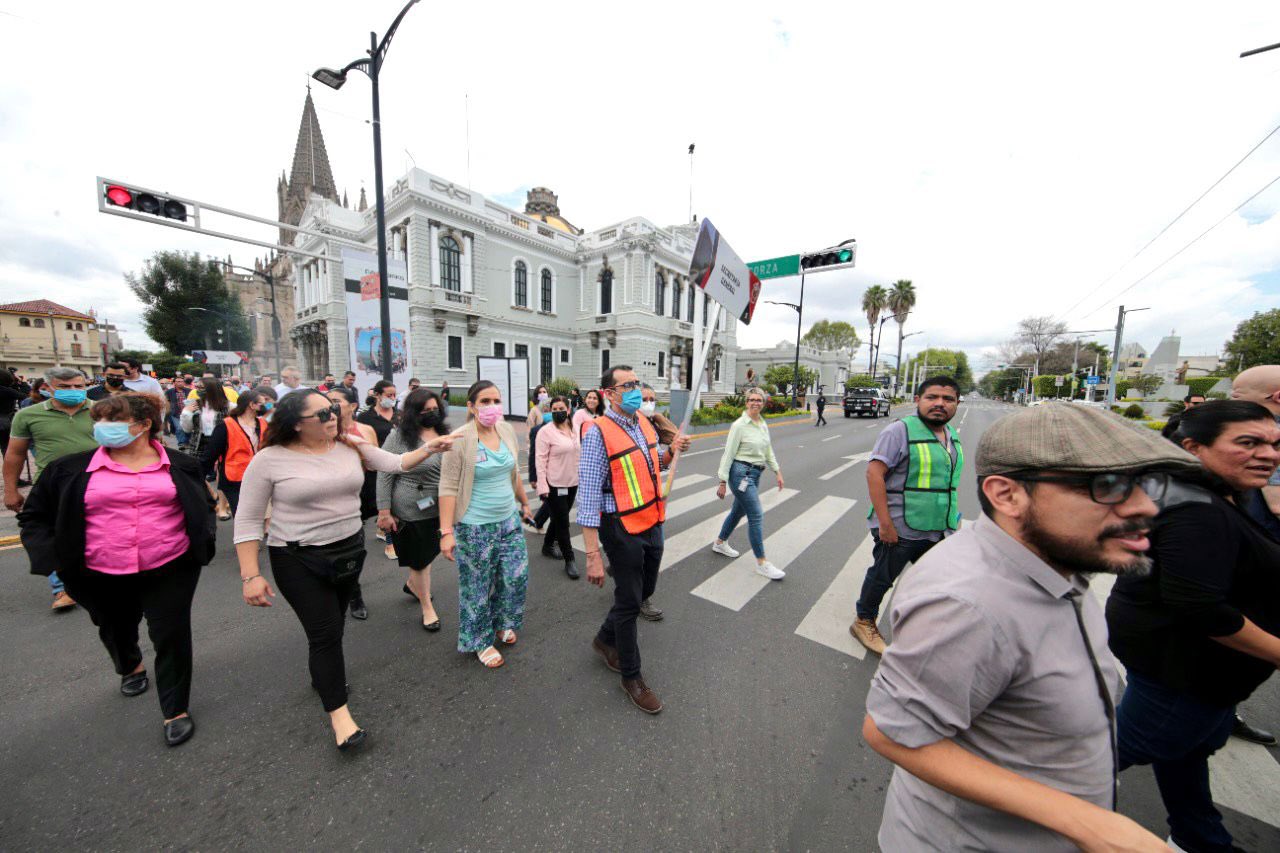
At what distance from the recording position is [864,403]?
2706cm

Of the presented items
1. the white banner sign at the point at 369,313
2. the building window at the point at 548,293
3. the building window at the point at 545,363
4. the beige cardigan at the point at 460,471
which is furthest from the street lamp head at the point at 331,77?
the building window at the point at 548,293

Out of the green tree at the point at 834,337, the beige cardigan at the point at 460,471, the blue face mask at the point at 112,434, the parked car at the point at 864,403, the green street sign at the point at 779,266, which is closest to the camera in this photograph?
the blue face mask at the point at 112,434

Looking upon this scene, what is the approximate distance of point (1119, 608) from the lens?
1.87 m

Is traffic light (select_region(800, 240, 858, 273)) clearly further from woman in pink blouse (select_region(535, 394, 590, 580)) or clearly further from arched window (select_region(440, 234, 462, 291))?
arched window (select_region(440, 234, 462, 291))

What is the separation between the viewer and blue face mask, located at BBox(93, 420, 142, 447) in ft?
7.58

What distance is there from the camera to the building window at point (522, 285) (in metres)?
28.2

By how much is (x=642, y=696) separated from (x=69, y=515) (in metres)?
3.17

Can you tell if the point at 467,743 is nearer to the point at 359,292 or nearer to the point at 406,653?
the point at 406,653

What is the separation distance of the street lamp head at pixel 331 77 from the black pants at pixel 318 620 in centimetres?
1028

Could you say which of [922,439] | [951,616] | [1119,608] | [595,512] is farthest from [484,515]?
[1119,608]

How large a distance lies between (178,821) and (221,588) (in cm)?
277

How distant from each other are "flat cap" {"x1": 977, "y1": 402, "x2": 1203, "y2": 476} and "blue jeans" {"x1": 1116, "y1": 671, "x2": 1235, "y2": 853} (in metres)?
1.45

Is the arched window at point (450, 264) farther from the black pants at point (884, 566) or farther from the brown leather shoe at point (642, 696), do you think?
the black pants at point (884, 566)

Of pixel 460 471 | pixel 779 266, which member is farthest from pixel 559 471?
pixel 779 266
